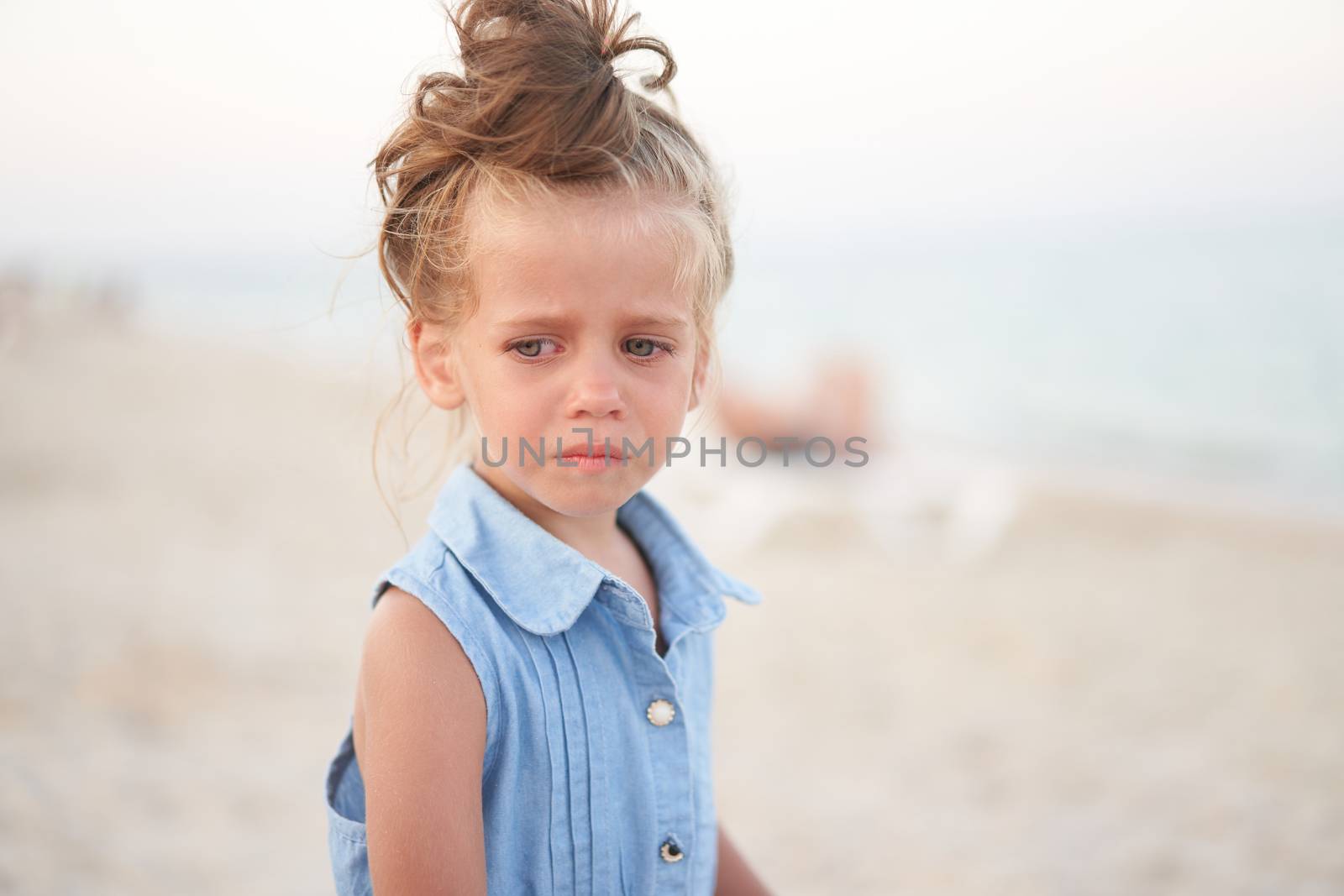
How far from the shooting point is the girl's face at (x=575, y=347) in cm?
123

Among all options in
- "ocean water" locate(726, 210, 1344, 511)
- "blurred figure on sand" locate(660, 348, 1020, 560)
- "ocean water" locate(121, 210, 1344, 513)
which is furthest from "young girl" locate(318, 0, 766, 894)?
"ocean water" locate(726, 210, 1344, 511)

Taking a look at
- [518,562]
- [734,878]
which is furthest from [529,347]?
[734,878]

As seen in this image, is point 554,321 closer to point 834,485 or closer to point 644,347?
point 644,347

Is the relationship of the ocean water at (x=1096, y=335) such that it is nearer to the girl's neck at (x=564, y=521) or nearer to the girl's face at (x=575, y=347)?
the girl's neck at (x=564, y=521)

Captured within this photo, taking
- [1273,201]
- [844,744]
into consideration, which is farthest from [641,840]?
[1273,201]

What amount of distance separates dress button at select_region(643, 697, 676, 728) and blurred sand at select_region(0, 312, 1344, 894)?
1013 millimetres

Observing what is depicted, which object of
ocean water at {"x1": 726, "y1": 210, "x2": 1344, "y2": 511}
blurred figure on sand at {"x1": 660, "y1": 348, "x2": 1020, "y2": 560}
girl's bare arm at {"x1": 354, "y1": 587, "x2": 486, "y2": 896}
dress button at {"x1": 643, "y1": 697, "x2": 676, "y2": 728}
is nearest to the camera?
girl's bare arm at {"x1": 354, "y1": 587, "x2": 486, "y2": 896}

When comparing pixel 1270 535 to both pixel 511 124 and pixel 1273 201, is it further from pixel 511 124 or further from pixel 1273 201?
pixel 1273 201

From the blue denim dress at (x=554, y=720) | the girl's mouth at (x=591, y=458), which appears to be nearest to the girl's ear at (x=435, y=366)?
the blue denim dress at (x=554, y=720)

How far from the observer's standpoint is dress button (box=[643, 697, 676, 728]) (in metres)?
1.34

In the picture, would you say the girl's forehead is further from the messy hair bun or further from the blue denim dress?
the blue denim dress

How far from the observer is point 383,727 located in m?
1.13

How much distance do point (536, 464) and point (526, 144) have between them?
40 cm

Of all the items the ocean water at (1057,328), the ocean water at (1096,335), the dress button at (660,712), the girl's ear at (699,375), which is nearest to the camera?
the dress button at (660,712)
